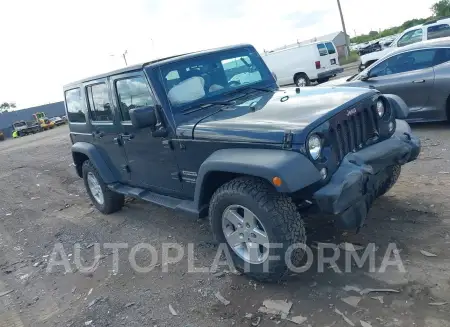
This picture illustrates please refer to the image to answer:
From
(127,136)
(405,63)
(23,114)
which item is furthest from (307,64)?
(23,114)

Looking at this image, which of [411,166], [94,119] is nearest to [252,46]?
[94,119]

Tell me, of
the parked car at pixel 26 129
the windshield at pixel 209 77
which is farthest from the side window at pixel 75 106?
the parked car at pixel 26 129

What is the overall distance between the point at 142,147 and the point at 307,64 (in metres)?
15.7

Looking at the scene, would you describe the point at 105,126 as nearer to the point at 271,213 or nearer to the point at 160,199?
the point at 160,199

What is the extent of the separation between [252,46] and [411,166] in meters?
2.82

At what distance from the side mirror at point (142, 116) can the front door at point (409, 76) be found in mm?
5368

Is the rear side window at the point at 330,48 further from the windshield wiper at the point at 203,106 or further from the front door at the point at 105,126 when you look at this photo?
the windshield wiper at the point at 203,106

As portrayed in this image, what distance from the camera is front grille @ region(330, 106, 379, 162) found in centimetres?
343

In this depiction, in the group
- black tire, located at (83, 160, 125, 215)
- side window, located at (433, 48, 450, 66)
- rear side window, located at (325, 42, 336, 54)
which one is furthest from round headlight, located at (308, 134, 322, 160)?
rear side window, located at (325, 42, 336, 54)

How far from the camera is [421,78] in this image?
24.4 feet

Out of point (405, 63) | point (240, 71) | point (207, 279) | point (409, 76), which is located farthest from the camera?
point (405, 63)

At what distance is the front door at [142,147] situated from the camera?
4395 millimetres

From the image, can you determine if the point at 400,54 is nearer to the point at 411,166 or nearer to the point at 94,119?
the point at 411,166

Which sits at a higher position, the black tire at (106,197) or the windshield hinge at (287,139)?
the windshield hinge at (287,139)
